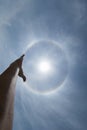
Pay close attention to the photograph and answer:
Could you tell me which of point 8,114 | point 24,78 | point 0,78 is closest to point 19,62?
point 24,78

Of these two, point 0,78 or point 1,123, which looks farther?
point 0,78

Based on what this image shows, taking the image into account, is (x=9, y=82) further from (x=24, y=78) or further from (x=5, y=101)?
(x=24, y=78)

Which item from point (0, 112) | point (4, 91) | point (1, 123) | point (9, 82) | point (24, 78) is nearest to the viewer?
point (1, 123)

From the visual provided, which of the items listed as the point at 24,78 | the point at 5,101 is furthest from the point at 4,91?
the point at 24,78

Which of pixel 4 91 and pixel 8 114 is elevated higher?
pixel 4 91

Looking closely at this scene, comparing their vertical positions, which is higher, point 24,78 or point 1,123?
point 24,78

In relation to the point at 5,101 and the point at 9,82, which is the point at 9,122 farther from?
the point at 9,82

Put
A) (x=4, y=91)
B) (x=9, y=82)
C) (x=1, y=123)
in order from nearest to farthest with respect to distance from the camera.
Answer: (x=1, y=123)
(x=4, y=91)
(x=9, y=82)

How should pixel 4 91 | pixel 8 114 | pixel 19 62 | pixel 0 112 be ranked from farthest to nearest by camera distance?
1. pixel 19 62
2. pixel 4 91
3. pixel 8 114
4. pixel 0 112

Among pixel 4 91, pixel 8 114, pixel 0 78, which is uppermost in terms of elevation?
pixel 0 78
